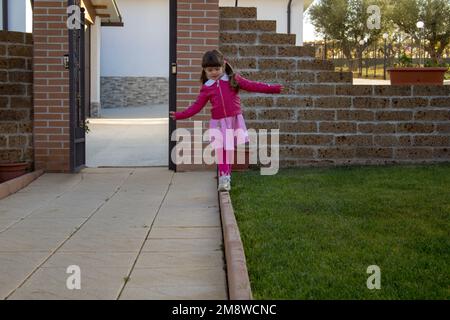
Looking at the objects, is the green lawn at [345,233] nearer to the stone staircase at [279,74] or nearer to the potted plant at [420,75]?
the stone staircase at [279,74]

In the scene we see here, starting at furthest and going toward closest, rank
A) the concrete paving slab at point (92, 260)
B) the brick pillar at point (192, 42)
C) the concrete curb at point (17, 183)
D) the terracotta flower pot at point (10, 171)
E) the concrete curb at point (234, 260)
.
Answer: the brick pillar at point (192, 42) < the terracotta flower pot at point (10, 171) < the concrete curb at point (17, 183) < the concrete paving slab at point (92, 260) < the concrete curb at point (234, 260)

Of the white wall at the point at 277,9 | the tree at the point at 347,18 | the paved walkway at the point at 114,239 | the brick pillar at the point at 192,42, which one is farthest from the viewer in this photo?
the tree at the point at 347,18

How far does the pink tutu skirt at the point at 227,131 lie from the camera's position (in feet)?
24.7

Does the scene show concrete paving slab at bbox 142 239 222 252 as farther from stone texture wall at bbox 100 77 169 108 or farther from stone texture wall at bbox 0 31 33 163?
stone texture wall at bbox 100 77 169 108

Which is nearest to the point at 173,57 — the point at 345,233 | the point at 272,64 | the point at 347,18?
the point at 272,64

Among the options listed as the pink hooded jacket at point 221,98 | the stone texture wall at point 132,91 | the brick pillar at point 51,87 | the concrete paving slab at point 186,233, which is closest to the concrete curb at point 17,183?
the brick pillar at point 51,87

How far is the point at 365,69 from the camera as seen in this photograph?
20906mm

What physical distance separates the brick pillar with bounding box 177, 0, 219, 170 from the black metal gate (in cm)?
131

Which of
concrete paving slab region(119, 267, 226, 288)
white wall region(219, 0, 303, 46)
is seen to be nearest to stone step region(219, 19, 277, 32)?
concrete paving slab region(119, 267, 226, 288)

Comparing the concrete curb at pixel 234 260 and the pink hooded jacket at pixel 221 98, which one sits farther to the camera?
the pink hooded jacket at pixel 221 98

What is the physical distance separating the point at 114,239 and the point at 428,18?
27.1 m

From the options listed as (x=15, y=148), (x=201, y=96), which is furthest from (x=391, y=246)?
(x=15, y=148)

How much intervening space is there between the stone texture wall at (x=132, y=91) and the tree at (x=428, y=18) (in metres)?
10.4

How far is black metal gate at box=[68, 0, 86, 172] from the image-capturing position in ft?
29.8
